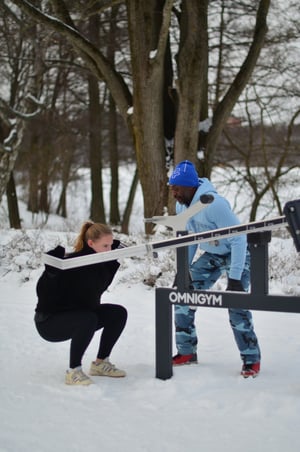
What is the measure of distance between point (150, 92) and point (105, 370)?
6.83 meters

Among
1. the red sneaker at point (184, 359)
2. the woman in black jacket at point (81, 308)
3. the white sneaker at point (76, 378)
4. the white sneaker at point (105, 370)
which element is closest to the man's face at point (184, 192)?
the woman in black jacket at point (81, 308)

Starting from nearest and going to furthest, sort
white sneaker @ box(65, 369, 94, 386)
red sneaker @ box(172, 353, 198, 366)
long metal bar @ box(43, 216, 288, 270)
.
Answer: long metal bar @ box(43, 216, 288, 270) → white sneaker @ box(65, 369, 94, 386) → red sneaker @ box(172, 353, 198, 366)

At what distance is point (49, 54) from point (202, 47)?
9055 mm

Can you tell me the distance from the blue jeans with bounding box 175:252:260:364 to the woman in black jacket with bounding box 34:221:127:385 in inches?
20.3

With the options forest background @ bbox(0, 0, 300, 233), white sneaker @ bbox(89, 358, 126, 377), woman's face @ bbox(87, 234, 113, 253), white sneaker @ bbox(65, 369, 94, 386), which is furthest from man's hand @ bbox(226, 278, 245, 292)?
forest background @ bbox(0, 0, 300, 233)

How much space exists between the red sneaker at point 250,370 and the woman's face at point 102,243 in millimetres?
1353

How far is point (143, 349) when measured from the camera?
5320mm

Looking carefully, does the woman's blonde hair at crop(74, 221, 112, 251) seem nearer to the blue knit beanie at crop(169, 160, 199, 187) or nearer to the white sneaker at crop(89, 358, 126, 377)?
the blue knit beanie at crop(169, 160, 199, 187)

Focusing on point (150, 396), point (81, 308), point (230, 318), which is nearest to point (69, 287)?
point (81, 308)

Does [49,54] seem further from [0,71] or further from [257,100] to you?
[257,100]

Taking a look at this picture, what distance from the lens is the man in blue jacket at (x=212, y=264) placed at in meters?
4.40

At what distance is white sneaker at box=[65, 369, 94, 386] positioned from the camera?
14.1ft

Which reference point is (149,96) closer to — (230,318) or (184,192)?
(184,192)

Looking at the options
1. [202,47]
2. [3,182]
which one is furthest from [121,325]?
[3,182]
